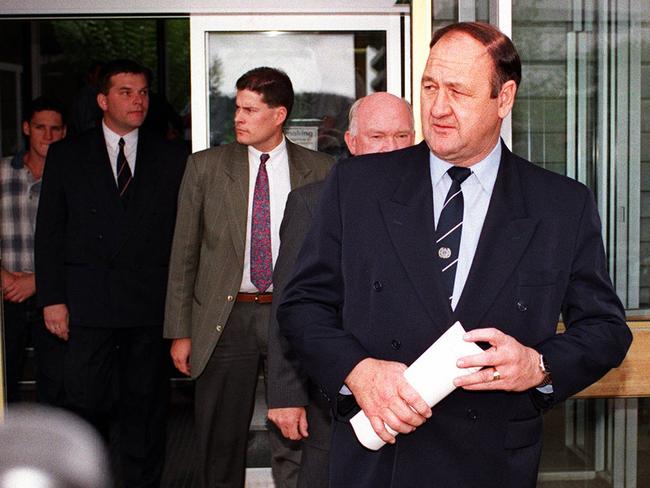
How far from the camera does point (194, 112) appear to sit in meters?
6.22

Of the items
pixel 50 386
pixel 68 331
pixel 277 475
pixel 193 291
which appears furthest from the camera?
pixel 50 386

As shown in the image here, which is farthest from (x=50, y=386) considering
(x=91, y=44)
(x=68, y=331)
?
(x=91, y=44)

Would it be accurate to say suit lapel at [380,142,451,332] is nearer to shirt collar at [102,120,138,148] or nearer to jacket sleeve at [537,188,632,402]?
jacket sleeve at [537,188,632,402]

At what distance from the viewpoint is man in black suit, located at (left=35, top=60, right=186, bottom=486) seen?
16.9ft

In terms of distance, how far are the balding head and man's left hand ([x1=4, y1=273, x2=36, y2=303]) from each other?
10.0 ft

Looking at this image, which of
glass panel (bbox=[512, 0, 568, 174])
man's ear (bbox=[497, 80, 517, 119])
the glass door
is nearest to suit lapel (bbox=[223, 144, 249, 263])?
glass panel (bbox=[512, 0, 568, 174])

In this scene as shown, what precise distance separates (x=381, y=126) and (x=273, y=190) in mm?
1260

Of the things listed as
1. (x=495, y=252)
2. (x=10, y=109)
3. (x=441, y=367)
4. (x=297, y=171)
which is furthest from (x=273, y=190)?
(x=10, y=109)

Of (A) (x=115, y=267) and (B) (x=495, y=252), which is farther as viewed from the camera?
(A) (x=115, y=267)

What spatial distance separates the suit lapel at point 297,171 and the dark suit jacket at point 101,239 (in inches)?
30.0

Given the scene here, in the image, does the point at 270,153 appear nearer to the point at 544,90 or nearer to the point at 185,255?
the point at 185,255

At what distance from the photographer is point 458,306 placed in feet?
6.93

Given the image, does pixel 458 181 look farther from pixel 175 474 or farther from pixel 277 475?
pixel 175 474

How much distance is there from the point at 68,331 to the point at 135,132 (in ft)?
3.43
